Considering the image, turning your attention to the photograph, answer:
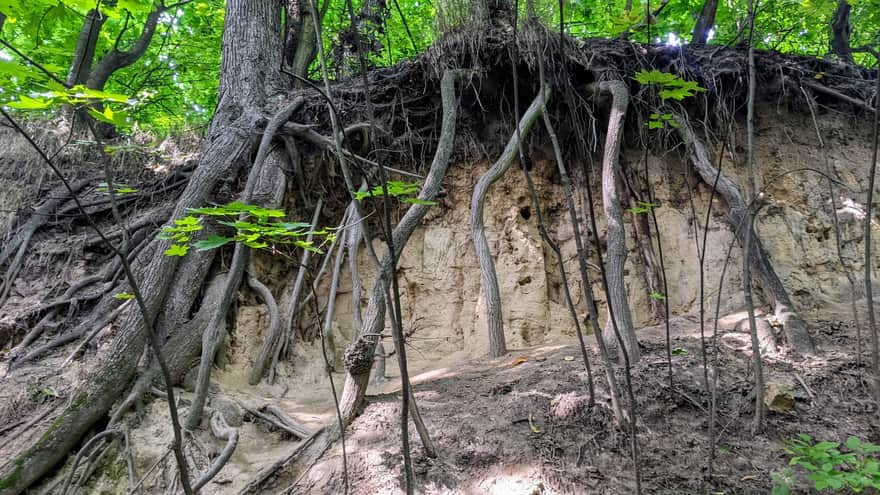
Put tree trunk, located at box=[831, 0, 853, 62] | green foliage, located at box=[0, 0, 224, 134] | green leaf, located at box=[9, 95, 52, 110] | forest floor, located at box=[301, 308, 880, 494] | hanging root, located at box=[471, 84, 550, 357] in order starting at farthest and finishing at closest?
1. green foliage, located at box=[0, 0, 224, 134]
2. tree trunk, located at box=[831, 0, 853, 62]
3. hanging root, located at box=[471, 84, 550, 357]
4. forest floor, located at box=[301, 308, 880, 494]
5. green leaf, located at box=[9, 95, 52, 110]

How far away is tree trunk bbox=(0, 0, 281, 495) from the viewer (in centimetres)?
327

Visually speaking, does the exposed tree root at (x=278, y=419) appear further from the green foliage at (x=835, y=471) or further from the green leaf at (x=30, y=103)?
the green foliage at (x=835, y=471)

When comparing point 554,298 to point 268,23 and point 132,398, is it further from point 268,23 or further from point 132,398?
point 268,23

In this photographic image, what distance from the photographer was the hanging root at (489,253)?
415 cm

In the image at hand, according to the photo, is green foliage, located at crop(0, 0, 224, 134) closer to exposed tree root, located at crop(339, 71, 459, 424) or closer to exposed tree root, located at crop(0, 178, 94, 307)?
exposed tree root, located at crop(0, 178, 94, 307)

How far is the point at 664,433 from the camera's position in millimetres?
2885

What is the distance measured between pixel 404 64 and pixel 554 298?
9.80ft

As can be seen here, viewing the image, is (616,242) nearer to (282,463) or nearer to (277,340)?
(282,463)

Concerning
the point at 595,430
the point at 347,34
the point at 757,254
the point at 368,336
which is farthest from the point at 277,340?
the point at 757,254

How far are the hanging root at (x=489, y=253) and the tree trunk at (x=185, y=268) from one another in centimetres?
236

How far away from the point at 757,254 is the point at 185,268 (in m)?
4.86

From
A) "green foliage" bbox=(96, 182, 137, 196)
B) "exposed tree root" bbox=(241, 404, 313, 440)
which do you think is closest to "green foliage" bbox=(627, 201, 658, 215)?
"exposed tree root" bbox=(241, 404, 313, 440)

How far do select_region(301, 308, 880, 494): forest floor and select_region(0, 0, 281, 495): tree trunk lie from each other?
182 cm

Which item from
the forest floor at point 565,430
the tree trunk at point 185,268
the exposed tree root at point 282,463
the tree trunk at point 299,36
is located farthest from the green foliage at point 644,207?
the tree trunk at point 299,36
